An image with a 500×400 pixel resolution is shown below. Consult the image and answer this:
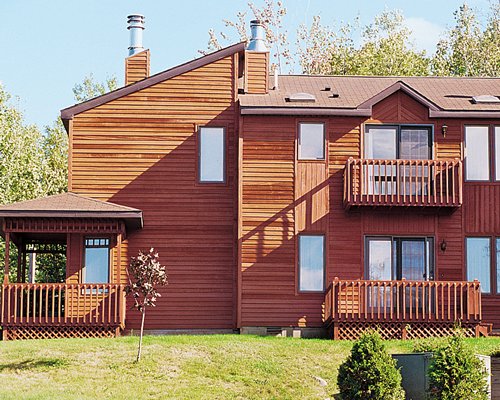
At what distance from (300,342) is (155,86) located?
8.36m

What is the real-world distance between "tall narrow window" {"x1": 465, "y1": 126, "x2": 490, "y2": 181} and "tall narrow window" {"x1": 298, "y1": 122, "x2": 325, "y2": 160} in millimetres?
3933

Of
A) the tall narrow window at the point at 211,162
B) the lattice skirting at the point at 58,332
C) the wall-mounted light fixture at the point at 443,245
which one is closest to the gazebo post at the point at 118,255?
the lattice skirting at the point at 58,332

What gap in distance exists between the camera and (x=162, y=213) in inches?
1276

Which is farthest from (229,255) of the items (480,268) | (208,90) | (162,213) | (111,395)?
(111,395)

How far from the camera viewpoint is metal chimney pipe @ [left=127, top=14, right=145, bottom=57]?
115 feet

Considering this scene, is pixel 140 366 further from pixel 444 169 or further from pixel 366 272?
pixel 444 169

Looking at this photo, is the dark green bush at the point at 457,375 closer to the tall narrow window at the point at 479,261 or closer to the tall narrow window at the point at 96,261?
the tall narrow window at the point at 479,261

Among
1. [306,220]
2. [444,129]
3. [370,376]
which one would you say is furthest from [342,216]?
[370,376]

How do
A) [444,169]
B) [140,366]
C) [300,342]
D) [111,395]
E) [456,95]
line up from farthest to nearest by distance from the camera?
1. [456,95]
2. [444,169]
3. [300,342]
4. [140,366]
5. [111,395]

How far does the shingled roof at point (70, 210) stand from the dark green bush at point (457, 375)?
10849mm

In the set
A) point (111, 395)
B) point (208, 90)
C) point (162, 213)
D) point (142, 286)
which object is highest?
point (208, 90)

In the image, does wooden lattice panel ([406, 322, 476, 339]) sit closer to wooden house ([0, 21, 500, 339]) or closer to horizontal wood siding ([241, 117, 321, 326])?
wooden house ([0, 21, 500, 339])

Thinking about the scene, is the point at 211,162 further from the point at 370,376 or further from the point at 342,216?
the point at 370,376

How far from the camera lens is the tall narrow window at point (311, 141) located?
105ft
